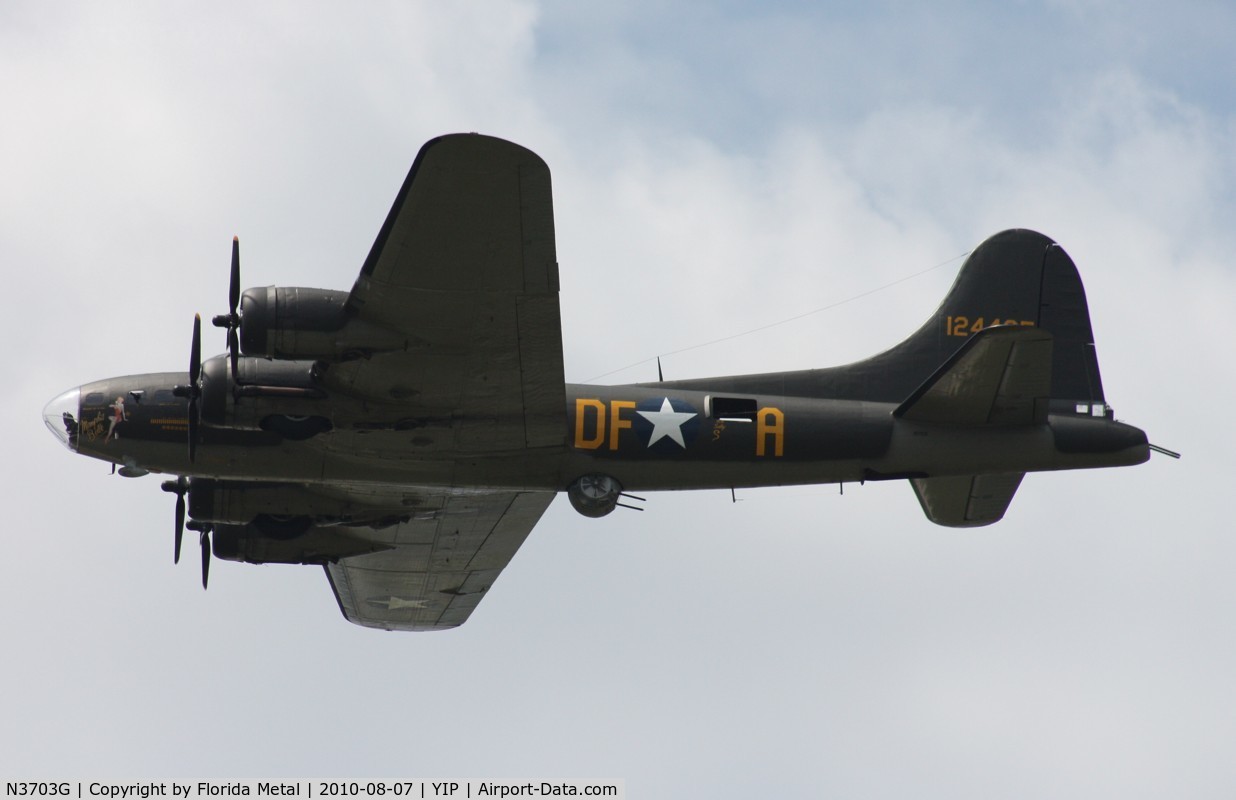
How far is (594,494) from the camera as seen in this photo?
2059cm

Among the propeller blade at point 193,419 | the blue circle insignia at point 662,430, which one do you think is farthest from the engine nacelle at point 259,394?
the blue circle insignia at point 662,430

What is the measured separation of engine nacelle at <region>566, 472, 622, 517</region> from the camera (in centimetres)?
2059

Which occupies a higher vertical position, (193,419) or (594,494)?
(193,419)

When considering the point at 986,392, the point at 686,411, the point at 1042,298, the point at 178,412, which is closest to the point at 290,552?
the point at 178,412

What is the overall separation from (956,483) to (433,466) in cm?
791

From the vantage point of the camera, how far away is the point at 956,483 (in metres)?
22.4

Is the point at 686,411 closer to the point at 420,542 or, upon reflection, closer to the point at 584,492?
the point at 584,492

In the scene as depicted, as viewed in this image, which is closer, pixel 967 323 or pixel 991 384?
pixel 991 384

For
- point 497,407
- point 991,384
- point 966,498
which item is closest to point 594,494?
point 497,407

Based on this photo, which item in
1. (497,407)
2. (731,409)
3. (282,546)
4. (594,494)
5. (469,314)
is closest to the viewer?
(469,314)

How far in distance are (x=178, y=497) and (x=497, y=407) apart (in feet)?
19.8

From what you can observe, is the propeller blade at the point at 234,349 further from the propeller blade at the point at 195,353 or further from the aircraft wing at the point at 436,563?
the aircraft wing at the point at 436,563

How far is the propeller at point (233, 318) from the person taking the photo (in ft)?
61.4

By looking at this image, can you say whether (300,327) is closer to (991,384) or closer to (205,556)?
(205,556)
